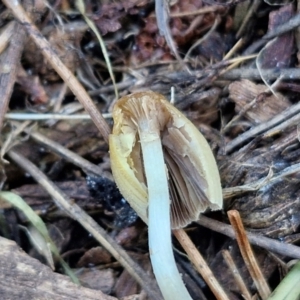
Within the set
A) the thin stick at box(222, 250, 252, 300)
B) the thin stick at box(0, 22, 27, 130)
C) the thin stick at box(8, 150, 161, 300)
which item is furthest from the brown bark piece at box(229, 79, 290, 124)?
the thin stick at box(0, 22, 27, 130)

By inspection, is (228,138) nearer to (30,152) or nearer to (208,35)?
(208,35)

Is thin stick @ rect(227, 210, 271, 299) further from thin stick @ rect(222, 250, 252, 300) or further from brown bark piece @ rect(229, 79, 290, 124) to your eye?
brown bark piece @ rect(229, 79, 290, 124)

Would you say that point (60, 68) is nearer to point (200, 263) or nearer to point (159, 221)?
point (159, 221)

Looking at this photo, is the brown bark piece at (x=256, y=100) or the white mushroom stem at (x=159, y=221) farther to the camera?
the brown bark piece at (x=256, y=100)

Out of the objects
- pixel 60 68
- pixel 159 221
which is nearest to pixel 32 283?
pixel 159 221

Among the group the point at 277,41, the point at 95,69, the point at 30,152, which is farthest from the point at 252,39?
the point at 30,152

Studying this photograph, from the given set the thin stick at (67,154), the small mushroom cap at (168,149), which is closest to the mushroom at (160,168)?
the small mushroom cap at (168,149)

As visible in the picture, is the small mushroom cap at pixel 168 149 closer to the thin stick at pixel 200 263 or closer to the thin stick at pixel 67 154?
the thin stick at pixel 200 263
